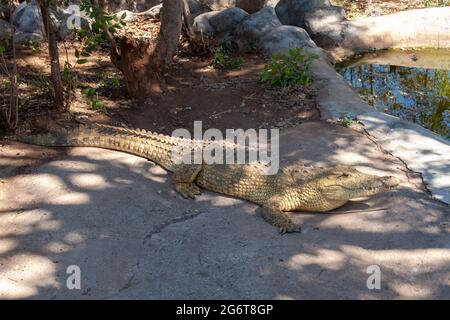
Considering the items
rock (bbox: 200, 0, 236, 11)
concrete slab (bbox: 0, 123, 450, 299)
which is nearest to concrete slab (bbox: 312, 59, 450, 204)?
concrete slab (bbox: 0, 123, 450, 299)

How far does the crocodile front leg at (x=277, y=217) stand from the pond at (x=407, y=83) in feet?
12.6

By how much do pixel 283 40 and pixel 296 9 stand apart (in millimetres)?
1918

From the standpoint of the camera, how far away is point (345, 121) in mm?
6605

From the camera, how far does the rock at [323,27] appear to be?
10.5m

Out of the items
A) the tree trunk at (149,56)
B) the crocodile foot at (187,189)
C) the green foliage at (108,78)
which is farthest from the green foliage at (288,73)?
the crocodile foot at (187,189)

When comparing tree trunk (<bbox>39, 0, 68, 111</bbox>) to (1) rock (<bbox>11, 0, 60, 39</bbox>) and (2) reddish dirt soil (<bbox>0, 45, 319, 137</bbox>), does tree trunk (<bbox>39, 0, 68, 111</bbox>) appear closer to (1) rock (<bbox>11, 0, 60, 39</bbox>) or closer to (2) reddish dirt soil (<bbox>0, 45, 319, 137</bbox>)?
(2) reddish dirt soil (<bbox>0, 45, 319, 137</bbox>)

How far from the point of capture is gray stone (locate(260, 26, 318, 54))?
913cm

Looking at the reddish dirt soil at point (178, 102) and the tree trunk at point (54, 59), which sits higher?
the tree trunk at point (54, 59)

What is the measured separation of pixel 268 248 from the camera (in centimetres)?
416

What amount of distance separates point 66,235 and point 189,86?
404 cm

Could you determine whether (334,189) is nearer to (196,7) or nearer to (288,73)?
(288,73)

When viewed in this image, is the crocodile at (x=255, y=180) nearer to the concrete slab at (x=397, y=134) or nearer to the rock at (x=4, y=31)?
the concrete slab at (x=397, y=134)

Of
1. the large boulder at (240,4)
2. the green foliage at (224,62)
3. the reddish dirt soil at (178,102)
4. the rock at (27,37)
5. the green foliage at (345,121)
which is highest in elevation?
the large boulder at (240,4)
